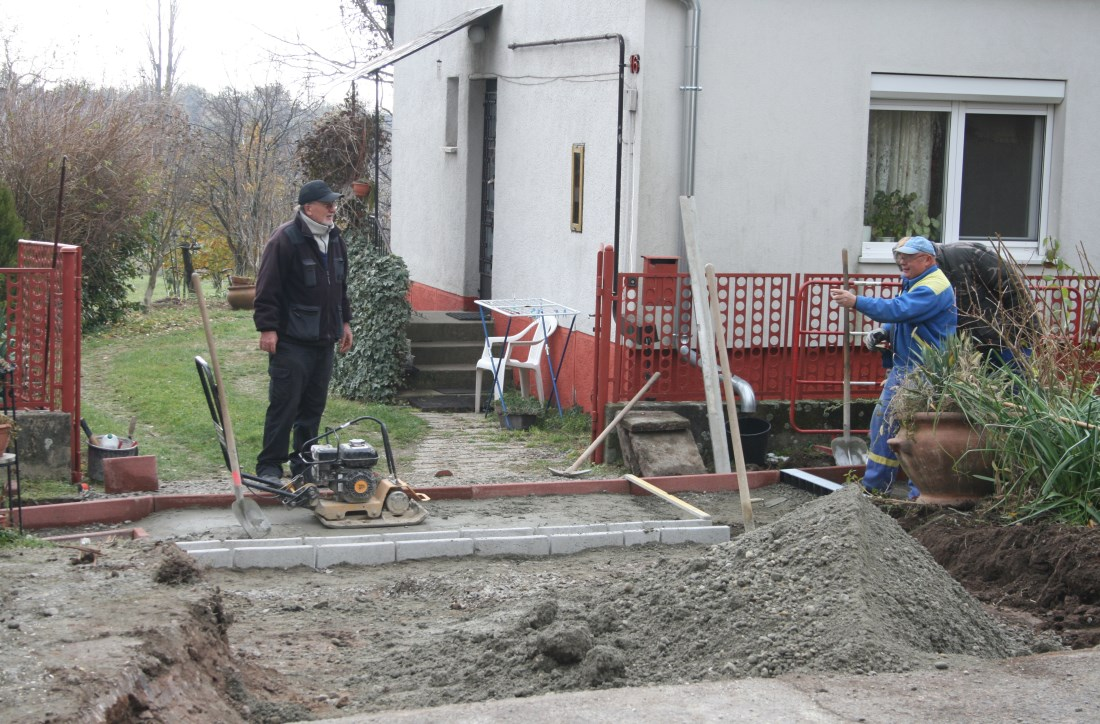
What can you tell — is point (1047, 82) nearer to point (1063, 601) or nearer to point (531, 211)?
point (531, 211)

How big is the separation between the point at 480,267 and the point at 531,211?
2.51 metres

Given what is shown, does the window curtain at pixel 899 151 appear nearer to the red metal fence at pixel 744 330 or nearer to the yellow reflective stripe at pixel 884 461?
the red metal fence at pixel 744 330

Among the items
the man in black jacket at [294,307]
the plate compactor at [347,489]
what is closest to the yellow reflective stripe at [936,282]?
the plate compactor at [347,489]

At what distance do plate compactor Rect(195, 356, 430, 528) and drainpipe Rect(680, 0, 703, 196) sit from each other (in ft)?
13.3

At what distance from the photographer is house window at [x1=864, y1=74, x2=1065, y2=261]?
1120 cm

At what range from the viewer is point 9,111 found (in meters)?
16.7

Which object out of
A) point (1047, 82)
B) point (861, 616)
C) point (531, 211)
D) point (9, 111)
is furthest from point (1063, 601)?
point (9, 111)

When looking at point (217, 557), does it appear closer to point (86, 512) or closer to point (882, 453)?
point (86, 512)

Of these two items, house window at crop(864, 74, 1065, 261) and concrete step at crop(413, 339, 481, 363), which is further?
concrete step at crop(413, 339, 481, 363)

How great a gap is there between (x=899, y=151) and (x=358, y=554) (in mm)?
6799

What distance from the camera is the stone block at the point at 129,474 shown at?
27.7 ft

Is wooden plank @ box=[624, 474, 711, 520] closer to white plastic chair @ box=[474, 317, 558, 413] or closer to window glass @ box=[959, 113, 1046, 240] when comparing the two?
white plastic chair @ box=[474, 317, 558, 413]

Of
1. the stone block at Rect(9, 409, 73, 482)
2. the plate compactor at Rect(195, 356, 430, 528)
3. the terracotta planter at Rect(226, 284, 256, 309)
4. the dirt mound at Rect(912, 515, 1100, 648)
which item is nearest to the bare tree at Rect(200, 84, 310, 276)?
the terracotta planter at Rect(226, 284, 256, 309)

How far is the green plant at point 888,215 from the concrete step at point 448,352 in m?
4.88
